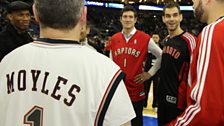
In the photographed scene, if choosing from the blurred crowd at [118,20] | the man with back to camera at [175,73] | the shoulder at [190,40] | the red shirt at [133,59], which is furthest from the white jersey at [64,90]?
the blurred crowd at [118,20]

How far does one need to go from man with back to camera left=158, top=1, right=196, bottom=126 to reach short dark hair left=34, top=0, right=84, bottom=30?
2.08 m

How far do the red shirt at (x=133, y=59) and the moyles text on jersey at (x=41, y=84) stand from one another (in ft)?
9.69

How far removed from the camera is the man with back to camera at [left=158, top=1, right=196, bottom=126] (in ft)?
10.3

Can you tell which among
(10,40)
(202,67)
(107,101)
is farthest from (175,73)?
(107,101)

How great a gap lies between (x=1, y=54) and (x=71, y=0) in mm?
2339

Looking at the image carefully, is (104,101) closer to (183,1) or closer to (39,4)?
(39,4)

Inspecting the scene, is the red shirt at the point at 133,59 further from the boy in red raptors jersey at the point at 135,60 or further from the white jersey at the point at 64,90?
the white jersey at the point at 64,90

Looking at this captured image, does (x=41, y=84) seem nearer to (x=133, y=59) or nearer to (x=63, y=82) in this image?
(x=63, y=82)

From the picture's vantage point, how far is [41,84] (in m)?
1.21

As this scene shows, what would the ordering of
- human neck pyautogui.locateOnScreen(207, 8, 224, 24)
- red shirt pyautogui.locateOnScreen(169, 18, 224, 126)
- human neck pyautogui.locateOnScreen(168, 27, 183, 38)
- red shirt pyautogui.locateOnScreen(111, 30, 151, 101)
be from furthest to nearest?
red shirt pyautogui.locateOnScreen(111, 30, 151, 101)
human neck pyautogui.locateOnScreen(168, 27, 183, 38)
human neck pyautogui.locateOnScreen(207, 8, 224, 24)
red shirt pyautogui.locateOnScreen(169, 18, 224, 126)

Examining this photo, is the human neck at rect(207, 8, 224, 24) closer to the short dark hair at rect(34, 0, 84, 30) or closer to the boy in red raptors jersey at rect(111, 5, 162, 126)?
the short dark hair at rect(34, 0, 84, 30)

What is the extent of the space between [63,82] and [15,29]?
8.28 feet

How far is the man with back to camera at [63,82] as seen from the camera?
1.18m

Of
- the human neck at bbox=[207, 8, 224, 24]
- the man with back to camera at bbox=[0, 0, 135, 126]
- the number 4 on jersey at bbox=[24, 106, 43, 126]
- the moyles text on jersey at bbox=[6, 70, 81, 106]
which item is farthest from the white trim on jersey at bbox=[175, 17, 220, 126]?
the number 4 on jersey at bbox=[24, 106, 43, 126]
